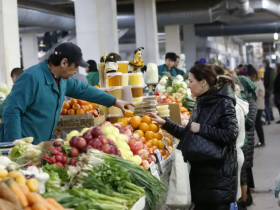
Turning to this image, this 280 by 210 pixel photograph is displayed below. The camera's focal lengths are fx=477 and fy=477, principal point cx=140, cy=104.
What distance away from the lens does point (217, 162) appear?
12.2 feet

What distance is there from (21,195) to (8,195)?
78 mm

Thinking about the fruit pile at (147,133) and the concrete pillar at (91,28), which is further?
the concrete pillar at (91,28)

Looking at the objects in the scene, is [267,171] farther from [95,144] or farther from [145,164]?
[95,144]

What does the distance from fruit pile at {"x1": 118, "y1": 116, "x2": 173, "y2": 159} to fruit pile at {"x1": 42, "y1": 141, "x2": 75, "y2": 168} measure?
103 cm

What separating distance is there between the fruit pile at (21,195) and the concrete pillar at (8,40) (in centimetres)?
580

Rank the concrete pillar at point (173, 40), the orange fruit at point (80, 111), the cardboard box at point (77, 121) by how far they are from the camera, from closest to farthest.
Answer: the cardboard box at point (77, 121) → the orange fruit at point (80, 111) → the concrete pillar at point (173, 40)

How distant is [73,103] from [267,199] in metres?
3.21

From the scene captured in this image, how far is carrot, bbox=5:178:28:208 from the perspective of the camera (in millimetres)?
2005

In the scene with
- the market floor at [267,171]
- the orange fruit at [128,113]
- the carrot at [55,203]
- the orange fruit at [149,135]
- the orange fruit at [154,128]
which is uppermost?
the orange fruit at [128,113]

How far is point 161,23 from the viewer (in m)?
18.0

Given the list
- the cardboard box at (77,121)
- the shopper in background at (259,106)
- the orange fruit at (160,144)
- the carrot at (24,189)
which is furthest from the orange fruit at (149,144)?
the shopper in background at (259,106)

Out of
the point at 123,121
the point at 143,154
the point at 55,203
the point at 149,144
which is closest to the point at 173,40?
the point at 123,121

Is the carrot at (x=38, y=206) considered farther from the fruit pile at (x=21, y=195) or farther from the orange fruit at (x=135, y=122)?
the orange fruit at (x=135, y=122)

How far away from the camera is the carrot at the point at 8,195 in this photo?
6.35 ft
